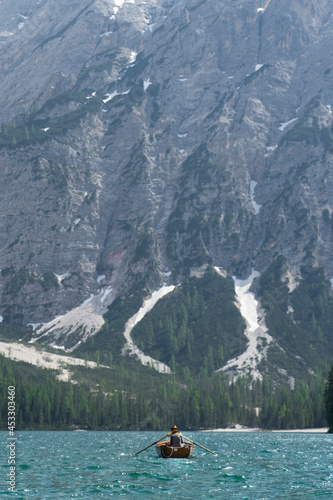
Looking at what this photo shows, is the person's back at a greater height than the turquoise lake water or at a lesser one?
greater

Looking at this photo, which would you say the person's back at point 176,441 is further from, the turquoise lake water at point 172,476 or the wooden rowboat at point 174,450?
the turquoise lake water at point 172,476

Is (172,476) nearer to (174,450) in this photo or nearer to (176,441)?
(174,450)

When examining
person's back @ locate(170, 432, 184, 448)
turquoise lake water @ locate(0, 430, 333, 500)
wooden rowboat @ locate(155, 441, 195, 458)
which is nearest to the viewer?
turquoise lake water @ locate(0, 430, 333, 500)

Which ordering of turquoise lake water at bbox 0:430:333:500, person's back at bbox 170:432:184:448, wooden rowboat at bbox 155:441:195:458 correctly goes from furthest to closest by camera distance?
person's back at bbox 170:432:184:448 → wooden rowboat at bbox 155:441:195:458 → turquoise lake water at bbox 0:430:333:500

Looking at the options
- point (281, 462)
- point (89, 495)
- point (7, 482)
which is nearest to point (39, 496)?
point (89, 495)

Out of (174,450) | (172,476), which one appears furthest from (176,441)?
(172,476)

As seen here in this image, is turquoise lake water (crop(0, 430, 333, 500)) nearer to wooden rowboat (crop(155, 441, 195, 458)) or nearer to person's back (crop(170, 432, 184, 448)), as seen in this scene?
wooden rowboat (crop(155, 441, 195, 458))

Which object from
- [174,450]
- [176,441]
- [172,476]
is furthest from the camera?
[176,441]

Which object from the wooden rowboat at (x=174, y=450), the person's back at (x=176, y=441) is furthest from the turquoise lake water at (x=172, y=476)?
the person's back at (x=176, y=441)

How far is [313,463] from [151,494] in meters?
32.4

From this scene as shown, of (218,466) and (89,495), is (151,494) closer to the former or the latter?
(89,495)

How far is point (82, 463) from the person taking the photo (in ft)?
267

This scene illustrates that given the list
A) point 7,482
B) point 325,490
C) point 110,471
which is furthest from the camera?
point 110,471

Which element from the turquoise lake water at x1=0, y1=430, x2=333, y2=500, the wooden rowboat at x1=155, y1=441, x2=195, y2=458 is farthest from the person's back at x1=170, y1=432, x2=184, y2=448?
the turquoise lake water at x1=0, y1=430, x2=333, y2=500
